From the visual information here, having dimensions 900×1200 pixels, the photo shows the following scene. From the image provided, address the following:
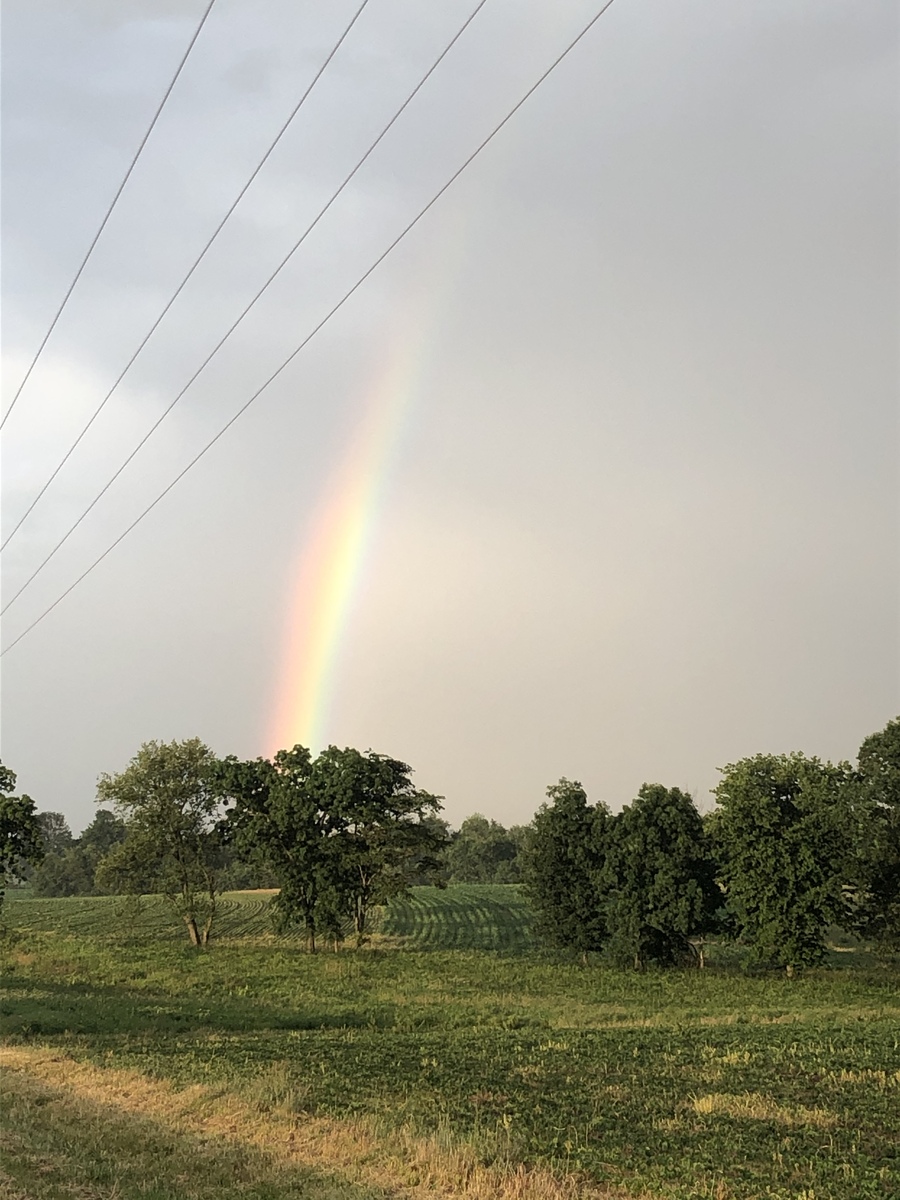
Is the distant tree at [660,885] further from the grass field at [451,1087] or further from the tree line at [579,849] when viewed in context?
the grass field at [451,1087]

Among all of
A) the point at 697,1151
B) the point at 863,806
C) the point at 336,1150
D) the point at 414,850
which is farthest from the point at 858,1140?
the point at 414,850

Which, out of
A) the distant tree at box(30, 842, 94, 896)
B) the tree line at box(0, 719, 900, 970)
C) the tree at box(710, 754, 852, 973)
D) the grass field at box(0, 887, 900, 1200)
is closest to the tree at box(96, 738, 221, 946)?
the tree line at box(0, 719, 900, 970)

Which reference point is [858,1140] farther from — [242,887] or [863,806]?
[242,887]

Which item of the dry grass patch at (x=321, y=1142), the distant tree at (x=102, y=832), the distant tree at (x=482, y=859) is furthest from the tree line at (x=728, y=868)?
the distant tree at (x=102, y=832)

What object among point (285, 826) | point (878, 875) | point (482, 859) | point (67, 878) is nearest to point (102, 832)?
point (67, 878)

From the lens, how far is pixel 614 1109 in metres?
15.6

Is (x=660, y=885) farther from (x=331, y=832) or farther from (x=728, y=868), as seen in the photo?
(x=331, y=832)

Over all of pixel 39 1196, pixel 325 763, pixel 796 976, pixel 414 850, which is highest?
pixel 325 763

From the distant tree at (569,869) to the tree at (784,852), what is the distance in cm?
719

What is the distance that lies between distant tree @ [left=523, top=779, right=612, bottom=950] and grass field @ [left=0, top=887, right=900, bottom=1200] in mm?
8121

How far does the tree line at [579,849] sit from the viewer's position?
149 ft

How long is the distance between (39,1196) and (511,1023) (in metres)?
22.8

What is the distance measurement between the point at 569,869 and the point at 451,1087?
3715cm

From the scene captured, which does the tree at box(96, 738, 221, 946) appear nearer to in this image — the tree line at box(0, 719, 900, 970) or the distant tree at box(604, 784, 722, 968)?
the tree line at box(0, 719, 900, 970)
